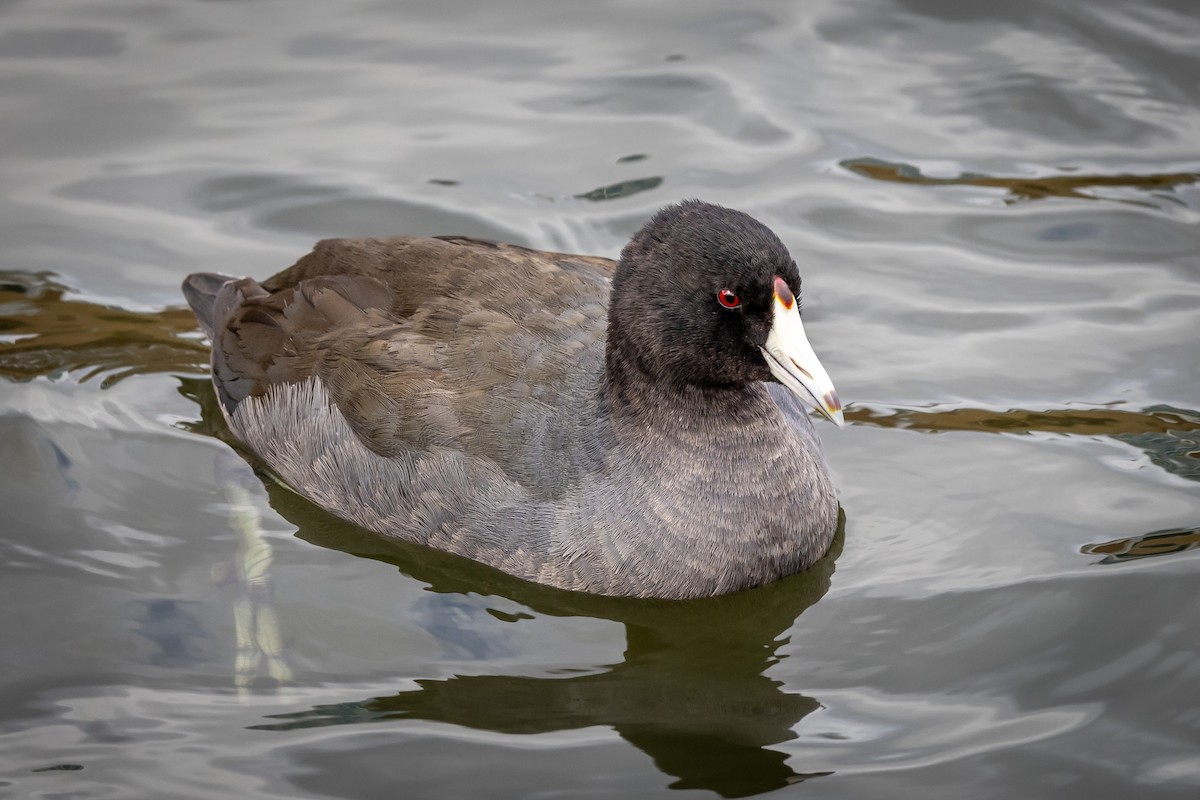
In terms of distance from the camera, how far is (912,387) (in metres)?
6.96

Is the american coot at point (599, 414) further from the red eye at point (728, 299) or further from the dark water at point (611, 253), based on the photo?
the dark water at point (611, 253)

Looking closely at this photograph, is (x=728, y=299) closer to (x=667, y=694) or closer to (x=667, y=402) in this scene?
(x=667, y=402)

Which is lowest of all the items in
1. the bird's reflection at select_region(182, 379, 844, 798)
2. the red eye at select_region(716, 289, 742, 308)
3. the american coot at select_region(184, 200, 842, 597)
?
the bird's reflection at select_region(182, 379, 844, 798)

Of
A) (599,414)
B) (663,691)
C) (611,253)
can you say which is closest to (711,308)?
(599,414)

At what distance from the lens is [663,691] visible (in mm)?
5168

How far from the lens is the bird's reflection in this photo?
482 cm

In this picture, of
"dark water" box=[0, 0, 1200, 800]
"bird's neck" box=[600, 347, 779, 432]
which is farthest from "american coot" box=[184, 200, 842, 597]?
"dark water" box=[0, 0, 1200, 800]

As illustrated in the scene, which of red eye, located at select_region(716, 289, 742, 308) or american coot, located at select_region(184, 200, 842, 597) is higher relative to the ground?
red eye, located at select_region(716, 289, 742, 308)

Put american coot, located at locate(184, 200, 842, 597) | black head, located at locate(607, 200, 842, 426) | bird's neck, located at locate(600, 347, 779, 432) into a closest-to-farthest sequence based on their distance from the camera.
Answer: black head, located at locate(607, 200, 842, 426), american coot, located at locate(184, 200, 842, 597), bird's neck, located at locate(600, 347, 779, 432)

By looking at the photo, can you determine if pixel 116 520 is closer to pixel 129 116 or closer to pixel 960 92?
pixel 129 116

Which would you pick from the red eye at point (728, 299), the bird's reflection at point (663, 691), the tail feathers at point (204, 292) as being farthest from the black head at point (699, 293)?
the tail feathers at point (204, 292)

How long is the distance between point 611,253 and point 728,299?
2.82 m

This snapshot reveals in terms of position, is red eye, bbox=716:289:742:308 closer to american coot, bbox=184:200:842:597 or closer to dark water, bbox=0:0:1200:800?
american coot, bbox=184:200:842:597

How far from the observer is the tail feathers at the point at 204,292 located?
696 centimetres
